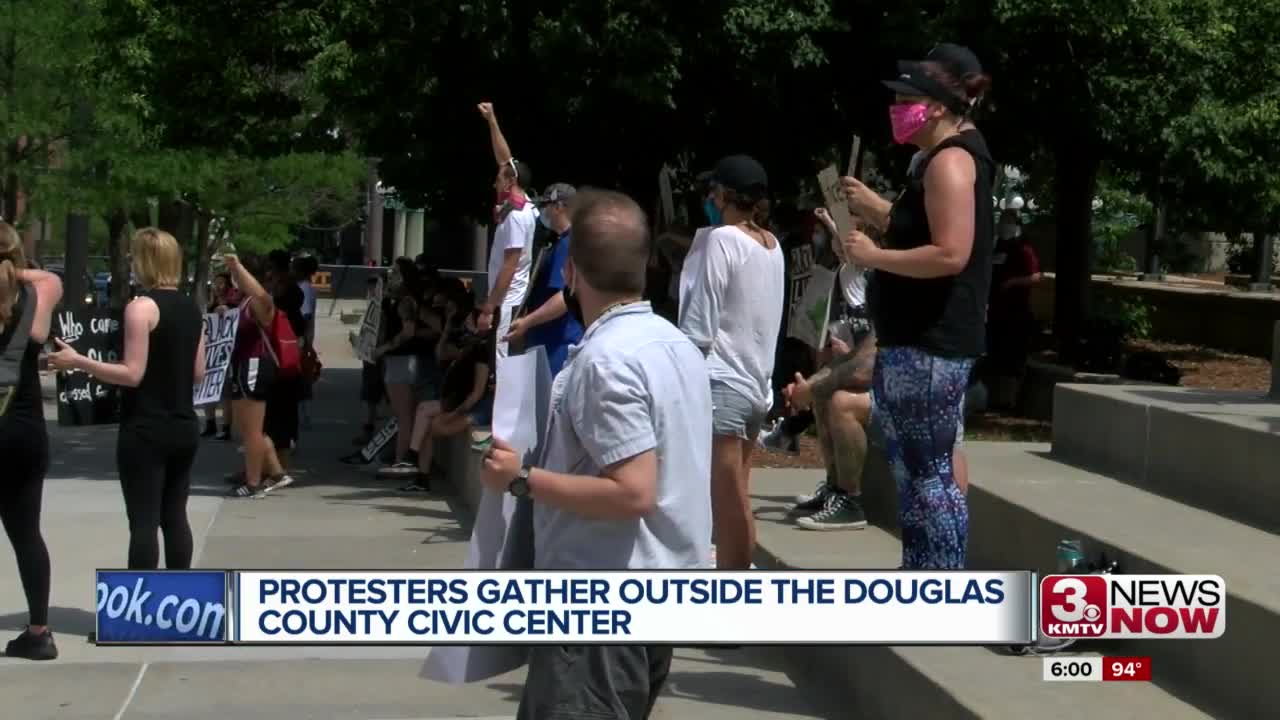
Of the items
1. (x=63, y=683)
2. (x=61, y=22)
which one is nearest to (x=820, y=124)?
(x=63, y=683)

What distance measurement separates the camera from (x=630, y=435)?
4.09m

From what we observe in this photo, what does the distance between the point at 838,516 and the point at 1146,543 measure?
8.10ft

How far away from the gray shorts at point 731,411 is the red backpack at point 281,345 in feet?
22.4

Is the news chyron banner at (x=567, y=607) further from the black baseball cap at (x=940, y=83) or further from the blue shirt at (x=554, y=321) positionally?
the blue shirt at (x=554, y=321)

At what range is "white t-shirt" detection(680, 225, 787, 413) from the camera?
758cm

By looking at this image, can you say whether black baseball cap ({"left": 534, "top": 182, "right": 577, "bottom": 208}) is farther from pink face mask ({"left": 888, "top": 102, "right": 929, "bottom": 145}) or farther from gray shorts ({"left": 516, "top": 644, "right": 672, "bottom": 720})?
gray shorts ({"left": 516, "top": 644, "right": 672, "bottom": 720})

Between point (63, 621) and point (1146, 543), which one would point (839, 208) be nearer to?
point (1146, 543)

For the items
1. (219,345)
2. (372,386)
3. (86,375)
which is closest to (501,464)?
(86,375)

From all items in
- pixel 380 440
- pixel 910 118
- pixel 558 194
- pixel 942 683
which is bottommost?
pixel 380 440

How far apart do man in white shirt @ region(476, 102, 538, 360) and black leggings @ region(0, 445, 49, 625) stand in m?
3.46

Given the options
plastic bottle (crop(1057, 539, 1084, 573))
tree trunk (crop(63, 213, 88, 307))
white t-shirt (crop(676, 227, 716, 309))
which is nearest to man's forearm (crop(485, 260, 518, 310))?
white t-shirt (crop(676, 227, 716, 309))

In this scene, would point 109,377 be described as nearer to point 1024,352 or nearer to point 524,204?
point 524,204

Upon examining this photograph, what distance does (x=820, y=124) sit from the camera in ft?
A: 54.3

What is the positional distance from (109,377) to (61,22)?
22139mm
